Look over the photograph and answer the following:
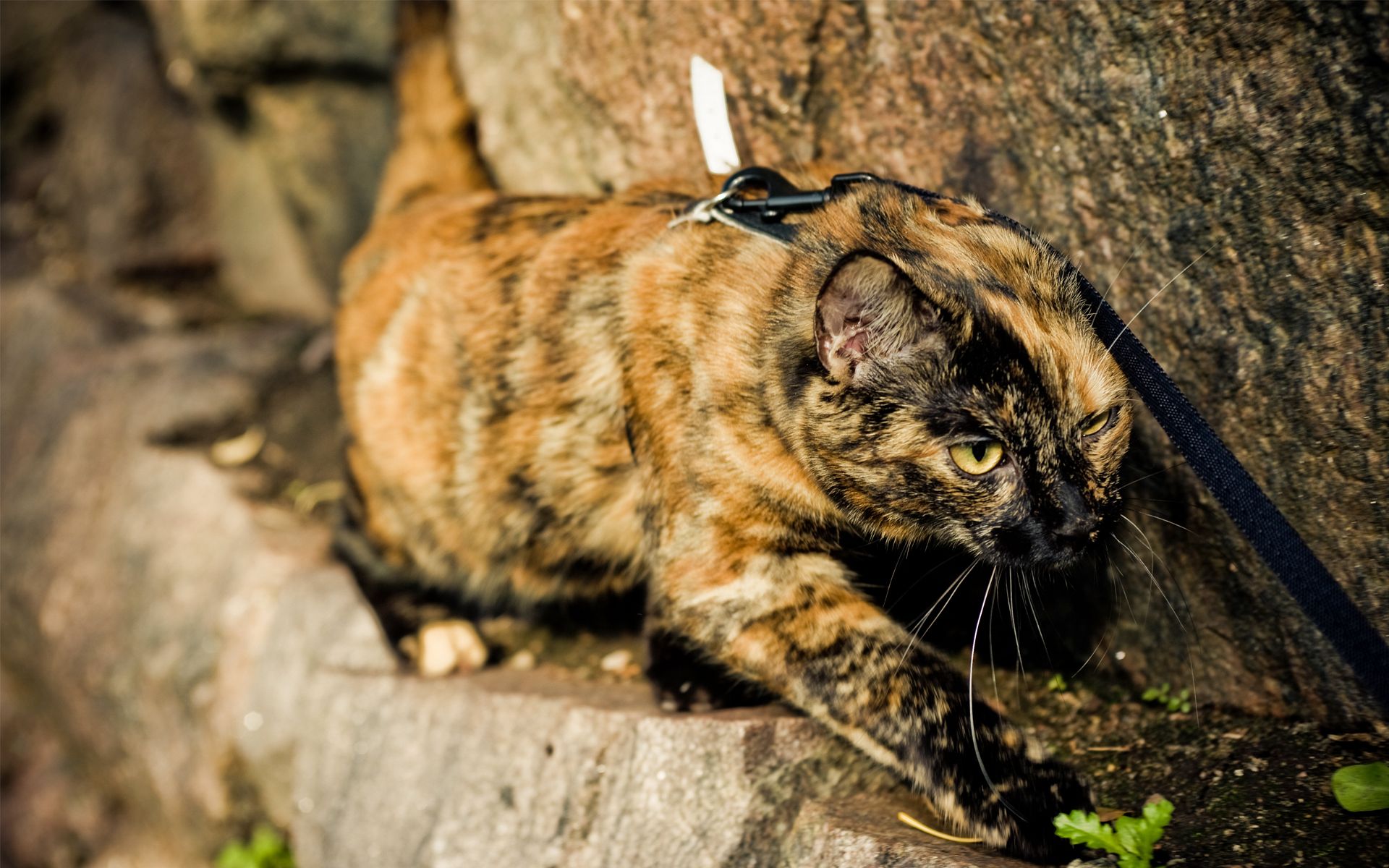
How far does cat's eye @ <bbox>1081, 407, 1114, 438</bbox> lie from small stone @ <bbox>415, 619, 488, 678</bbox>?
2.05m

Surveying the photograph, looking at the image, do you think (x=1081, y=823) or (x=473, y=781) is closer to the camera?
(x=1081, y=823)

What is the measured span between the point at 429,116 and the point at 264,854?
2687 millimetres

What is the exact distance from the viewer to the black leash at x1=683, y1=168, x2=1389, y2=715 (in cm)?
172

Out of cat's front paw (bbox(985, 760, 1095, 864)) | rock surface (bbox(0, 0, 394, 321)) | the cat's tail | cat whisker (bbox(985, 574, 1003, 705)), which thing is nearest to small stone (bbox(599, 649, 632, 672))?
cat whisker (bbox(985, 574, 1003, 705))

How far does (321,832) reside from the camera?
10.4 ft

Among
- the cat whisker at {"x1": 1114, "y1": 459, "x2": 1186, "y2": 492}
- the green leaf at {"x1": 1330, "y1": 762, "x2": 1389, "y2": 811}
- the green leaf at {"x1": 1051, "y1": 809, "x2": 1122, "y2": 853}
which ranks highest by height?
the cat whisker at {"x1": 1114, "y1": 459, "x2": 1186, "y2": 492}

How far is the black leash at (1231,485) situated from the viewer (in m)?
1.72

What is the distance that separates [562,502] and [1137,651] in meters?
1.49

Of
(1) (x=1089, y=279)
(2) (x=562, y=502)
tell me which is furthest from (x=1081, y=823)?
(2) (x=562, y=502)

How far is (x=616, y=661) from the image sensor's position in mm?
3131

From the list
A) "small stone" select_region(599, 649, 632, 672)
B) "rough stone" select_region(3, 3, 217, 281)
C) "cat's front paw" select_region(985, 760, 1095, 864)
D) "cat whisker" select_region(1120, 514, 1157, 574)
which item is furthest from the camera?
"rough stone" select_region(3, 3, 217, 281)

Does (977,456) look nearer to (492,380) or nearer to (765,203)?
(765,203)

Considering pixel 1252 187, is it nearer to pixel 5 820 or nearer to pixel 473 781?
pixel 473 781

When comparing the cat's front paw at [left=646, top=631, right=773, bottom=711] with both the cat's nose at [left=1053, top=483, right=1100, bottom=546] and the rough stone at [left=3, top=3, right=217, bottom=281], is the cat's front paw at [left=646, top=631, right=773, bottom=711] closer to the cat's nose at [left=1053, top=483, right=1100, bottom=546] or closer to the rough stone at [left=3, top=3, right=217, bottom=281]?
the cat's nose at [left=1053, top=483, right=1100, bottom=546]
